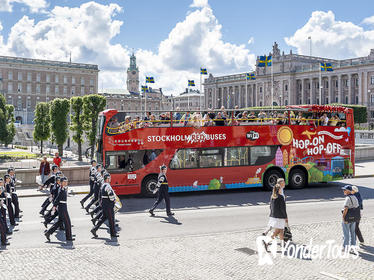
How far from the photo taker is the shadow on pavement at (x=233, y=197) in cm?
1817

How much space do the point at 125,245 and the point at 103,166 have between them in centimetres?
744

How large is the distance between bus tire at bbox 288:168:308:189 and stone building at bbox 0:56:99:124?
101794 mm

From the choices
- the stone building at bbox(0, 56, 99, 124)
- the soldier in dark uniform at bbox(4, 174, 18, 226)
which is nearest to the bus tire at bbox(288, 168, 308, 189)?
the soldier in dark uniform at bbox(4, 174, 18, 226)

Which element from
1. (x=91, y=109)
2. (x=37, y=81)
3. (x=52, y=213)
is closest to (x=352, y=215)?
(x=52, y=213)

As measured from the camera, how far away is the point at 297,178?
21.9 meters

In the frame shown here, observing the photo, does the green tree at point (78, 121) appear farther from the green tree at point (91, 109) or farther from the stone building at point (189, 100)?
the stone building at point (189, 100)

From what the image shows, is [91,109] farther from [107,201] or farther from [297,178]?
[107,201]

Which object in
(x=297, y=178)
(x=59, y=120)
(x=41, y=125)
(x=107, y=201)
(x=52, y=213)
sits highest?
(x=59, y=120)

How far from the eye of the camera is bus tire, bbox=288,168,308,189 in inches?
858

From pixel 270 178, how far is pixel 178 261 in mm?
11916

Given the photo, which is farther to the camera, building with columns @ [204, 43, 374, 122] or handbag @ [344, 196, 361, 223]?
building with columns @ [204, 43, 374, 122]

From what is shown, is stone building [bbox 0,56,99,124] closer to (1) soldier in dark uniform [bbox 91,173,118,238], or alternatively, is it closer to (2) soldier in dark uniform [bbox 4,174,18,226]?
(2) soldier in dark uniform [bbox 4,174,18,226]

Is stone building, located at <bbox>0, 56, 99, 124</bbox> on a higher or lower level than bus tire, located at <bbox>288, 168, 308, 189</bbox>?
higher

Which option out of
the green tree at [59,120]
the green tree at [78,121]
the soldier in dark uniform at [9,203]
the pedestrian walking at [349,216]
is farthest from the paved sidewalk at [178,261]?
the green tree at [59,120]
